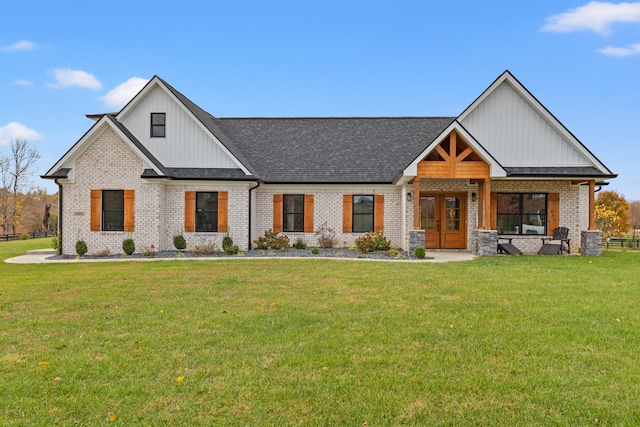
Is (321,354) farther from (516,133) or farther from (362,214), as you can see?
(516,133)

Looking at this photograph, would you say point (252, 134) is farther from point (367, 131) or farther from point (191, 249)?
point (191, 249)

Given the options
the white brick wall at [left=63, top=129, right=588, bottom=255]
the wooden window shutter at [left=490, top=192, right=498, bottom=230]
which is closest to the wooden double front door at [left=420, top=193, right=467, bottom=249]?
the white brick wall at [left=63, top=129, right=588, bottom=255]

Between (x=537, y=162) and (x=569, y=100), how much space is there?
3115 mm

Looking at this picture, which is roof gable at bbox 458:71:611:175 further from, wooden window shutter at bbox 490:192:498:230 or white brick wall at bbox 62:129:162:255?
white brick wall at bbox 62:129:162:255

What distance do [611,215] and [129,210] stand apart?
34.6 meters

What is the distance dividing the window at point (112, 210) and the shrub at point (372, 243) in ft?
29.8

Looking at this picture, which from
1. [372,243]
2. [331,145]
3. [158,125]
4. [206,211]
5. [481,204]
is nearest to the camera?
[481,204]

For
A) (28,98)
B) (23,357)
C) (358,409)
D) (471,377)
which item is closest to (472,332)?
(471,377)

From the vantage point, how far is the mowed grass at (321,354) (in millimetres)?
3262

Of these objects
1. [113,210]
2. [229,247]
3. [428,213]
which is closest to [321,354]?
[229,247]

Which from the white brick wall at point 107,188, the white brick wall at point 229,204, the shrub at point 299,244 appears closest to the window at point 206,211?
the white brick wall at point 229,204

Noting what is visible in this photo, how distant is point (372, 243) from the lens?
52.8 feet

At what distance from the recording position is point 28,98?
24016 millimetres

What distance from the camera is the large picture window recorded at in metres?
15.5
